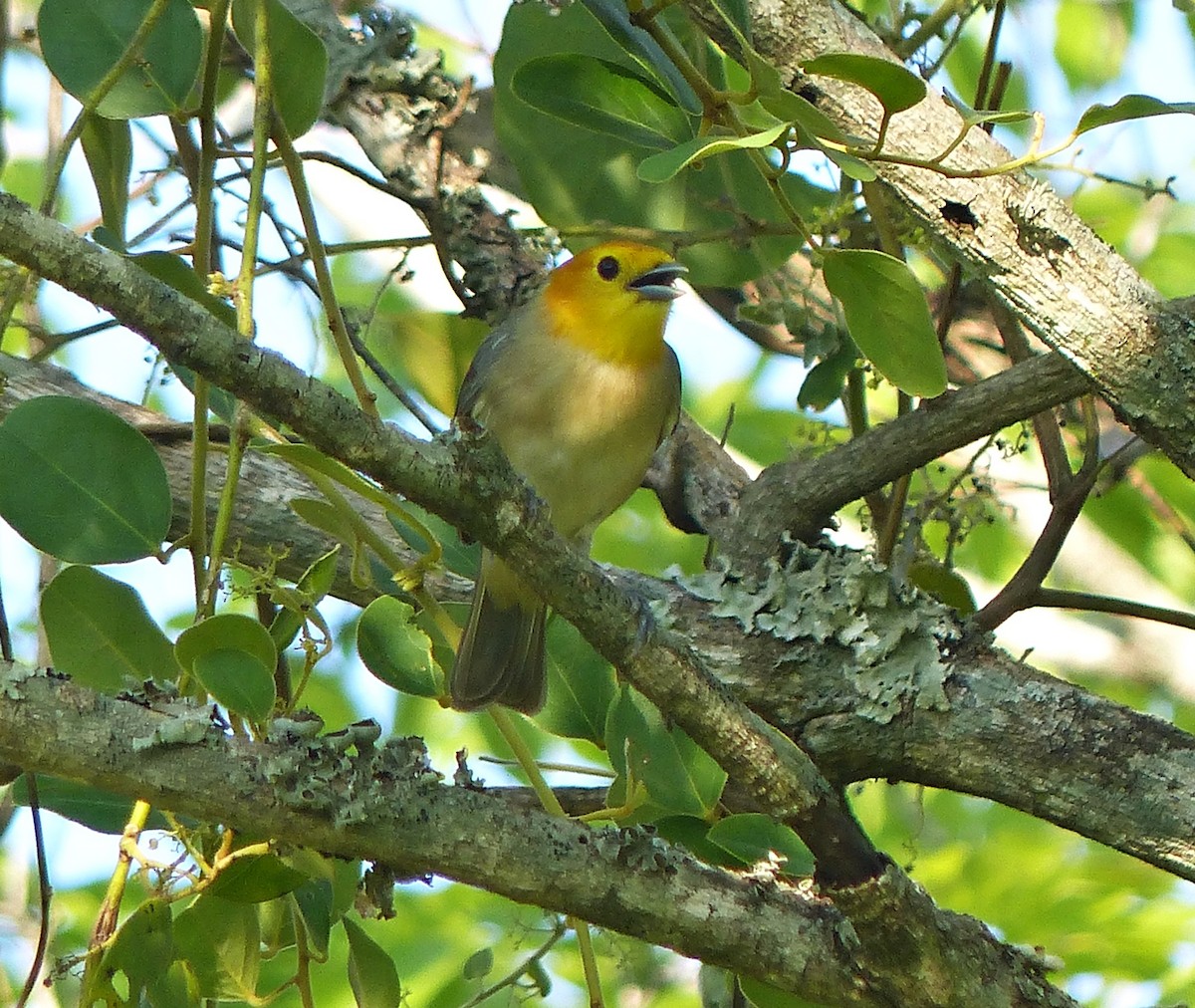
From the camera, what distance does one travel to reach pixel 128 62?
2.16 meters

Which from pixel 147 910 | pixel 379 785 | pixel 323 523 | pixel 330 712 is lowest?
pixel 147 910

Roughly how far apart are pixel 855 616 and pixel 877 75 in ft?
4.51

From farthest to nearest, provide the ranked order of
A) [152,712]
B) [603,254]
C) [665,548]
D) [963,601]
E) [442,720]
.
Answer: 1. [442,720]
2. [665,548]
3. [603,254]
4. [963,601]
5. [152,712]

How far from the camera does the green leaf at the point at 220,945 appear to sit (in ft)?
6.98

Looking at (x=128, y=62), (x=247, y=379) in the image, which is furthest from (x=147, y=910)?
(x=128, y=62)

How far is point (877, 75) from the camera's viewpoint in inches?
73.4

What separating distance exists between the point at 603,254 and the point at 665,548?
196 centimetres

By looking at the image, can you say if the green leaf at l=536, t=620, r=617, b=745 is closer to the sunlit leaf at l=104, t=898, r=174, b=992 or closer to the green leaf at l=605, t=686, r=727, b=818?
the green leaf at l=605, t=686, r=727, b=818

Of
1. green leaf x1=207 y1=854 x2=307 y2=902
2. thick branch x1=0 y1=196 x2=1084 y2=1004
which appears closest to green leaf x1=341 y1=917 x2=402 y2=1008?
green leaf x1=207 y1=854 x2=307 y2=902

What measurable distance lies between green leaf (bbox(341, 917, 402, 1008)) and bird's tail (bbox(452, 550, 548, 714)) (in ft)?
1.95

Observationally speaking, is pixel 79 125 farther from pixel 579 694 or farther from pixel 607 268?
pixel 607 268

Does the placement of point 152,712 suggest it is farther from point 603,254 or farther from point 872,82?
point 603,254

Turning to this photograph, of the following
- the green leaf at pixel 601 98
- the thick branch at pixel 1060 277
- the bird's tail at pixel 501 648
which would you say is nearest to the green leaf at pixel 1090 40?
the bird's tail at pixel 501 648

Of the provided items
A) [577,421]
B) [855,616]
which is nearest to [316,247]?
[855,616]
